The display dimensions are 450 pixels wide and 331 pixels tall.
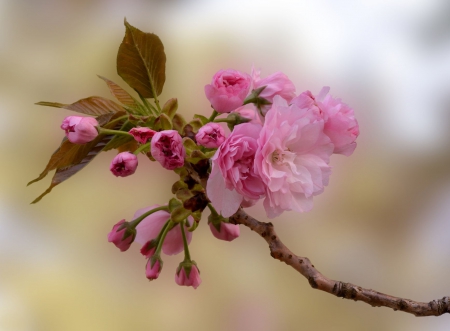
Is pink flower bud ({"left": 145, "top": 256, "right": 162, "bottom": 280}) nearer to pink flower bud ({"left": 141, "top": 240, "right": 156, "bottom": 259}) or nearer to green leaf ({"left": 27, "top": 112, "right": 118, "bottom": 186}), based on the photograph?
pink flower bud ({"left": 141, "top": 240, "right": 156, "bottom": 259})

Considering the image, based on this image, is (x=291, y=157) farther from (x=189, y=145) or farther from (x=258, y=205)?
(x=258, y=205)

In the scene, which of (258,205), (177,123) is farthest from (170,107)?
(258,205)

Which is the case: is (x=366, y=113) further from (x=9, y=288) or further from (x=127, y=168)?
(x=9, y=288)

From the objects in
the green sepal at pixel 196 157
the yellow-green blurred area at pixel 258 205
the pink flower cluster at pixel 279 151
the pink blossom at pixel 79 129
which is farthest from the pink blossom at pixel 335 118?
the yellow-green blurred area at pixel 258 205

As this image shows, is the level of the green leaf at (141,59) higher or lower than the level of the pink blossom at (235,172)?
higher

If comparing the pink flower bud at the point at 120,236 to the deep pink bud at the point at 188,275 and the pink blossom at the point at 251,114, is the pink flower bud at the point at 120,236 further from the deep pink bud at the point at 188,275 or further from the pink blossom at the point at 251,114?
the pink blossom at the point at 251,114

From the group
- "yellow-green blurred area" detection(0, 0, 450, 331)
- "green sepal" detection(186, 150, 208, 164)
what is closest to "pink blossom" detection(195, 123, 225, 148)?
"green sepal" detection(186, 150, 208, 164)

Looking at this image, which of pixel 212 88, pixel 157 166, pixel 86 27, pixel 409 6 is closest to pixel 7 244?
pixel 157 166
